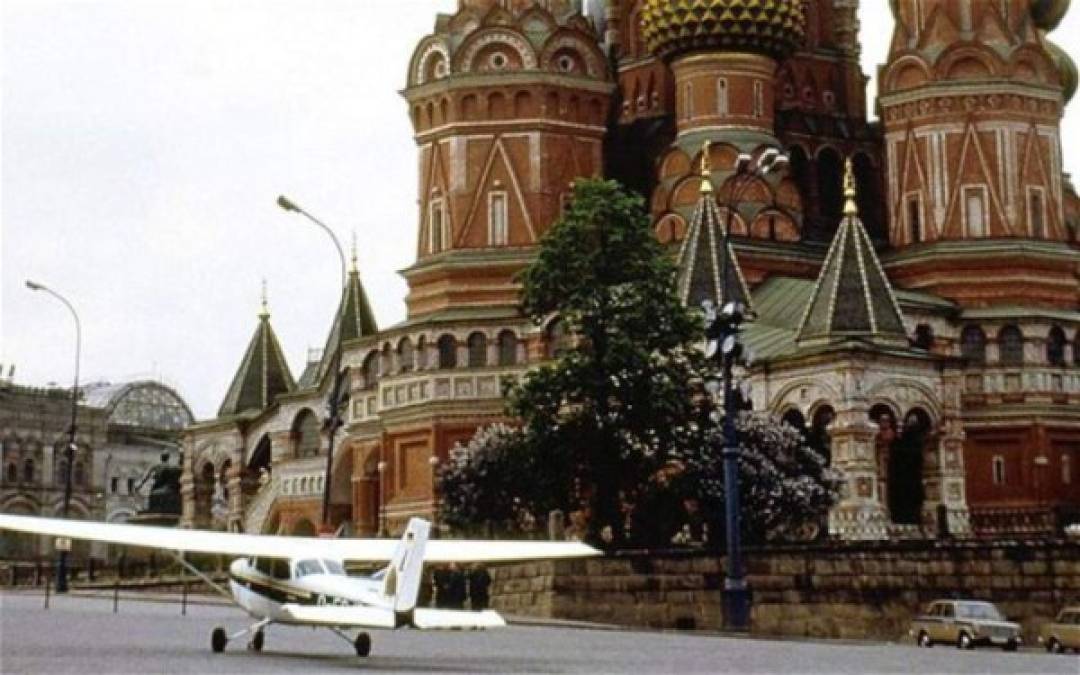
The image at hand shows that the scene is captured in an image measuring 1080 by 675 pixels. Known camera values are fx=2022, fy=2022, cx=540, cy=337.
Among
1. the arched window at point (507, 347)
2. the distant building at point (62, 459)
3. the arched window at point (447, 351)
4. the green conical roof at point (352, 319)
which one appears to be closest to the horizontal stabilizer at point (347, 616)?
the arched window at point (507, 347)

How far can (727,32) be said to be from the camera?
65.2 m

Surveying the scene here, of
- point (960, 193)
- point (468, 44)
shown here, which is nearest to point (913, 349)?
point (960, 193)

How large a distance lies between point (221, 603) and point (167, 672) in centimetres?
2955

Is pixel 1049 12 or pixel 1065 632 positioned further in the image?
pixel 1049 12

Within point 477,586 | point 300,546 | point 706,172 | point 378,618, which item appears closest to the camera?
point 378,618

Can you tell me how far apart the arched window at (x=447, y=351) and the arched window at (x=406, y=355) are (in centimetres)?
98

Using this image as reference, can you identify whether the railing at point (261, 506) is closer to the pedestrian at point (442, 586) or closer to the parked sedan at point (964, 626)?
the pedestrian at point (442, 586)

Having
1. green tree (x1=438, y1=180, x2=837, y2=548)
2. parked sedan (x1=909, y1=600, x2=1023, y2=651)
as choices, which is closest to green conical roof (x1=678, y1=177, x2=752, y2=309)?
green tree (x1=438, y1=180, x2=837, y2=548)

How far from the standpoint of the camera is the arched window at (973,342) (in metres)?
60.9

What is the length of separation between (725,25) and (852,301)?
13365mm

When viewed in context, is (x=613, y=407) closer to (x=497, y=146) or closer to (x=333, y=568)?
(x=333, y=568)

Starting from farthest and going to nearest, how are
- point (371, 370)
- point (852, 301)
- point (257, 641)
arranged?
point (371, 370) < point (852, 301) < point (257, 641)

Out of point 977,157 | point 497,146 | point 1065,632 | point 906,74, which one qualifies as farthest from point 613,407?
point 906,74

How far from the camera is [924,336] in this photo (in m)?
60.5
